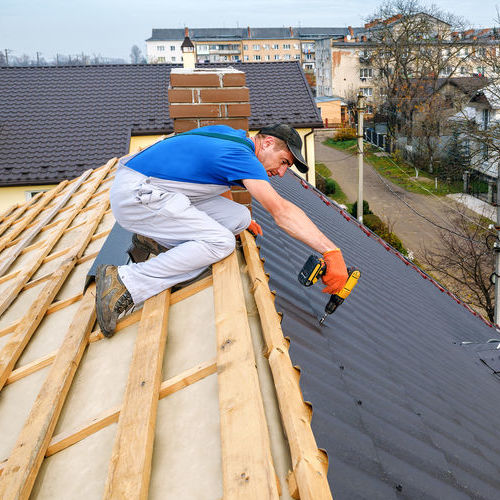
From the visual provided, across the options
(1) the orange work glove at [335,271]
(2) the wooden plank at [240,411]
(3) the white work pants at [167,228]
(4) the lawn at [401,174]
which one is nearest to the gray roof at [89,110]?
(3) the white work pants at [167,228]

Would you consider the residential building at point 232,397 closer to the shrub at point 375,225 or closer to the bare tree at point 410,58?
the shrub at point 375,225

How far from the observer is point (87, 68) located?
63.8 ft

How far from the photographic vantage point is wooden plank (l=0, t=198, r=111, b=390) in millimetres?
2910

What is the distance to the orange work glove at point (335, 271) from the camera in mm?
2939

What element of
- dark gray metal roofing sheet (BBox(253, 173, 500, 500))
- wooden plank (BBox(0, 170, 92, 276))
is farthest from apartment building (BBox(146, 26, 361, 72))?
dark gray metal roofing sheet (BBox(253, 173, 500, 500))

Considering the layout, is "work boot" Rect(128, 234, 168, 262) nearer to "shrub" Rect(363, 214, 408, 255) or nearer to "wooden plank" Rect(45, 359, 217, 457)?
"wooden plank" Rect(45, 359, 217, 457)

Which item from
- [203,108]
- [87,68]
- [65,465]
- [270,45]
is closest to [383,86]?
[87,68]

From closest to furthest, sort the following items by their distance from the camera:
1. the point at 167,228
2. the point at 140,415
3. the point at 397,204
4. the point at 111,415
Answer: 1. the point at 140,415
2. the point at 111,415
3. the point at 167,228
4. the point at 397,204

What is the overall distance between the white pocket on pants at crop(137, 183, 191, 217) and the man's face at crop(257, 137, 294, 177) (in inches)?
26.5

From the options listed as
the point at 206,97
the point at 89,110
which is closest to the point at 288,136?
the point at 206,97

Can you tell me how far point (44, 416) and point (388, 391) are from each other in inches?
77.7

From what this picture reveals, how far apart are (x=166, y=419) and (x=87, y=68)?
20.0 metres

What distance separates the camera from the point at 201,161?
3055 mm

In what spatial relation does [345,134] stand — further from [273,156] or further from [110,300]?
[110,300]
